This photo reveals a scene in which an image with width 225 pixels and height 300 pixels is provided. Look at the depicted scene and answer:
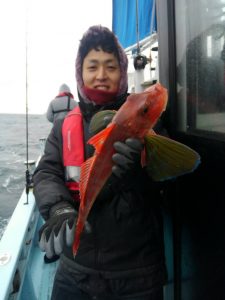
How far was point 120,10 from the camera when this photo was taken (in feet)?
23.1

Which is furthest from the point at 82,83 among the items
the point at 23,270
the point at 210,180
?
the point at 23,270

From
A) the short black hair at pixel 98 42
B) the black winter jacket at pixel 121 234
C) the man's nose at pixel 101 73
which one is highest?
the short black hair at pixel 98 42

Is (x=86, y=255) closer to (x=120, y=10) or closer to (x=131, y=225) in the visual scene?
(x=131, y=225)

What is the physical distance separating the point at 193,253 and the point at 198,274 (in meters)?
0.14

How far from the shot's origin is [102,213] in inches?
72.3

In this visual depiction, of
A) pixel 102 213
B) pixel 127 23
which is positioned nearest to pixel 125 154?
pixel 102 213

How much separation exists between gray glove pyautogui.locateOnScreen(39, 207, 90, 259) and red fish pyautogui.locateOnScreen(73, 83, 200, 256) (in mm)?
177

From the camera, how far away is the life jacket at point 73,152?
2.00m

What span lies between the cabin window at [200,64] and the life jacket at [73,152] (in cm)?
78

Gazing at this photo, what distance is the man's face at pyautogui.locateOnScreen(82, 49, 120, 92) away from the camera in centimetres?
207

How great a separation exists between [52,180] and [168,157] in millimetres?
877

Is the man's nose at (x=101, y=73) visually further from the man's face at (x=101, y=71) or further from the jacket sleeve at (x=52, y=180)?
the jacket sleeve at (x=52, y=180)

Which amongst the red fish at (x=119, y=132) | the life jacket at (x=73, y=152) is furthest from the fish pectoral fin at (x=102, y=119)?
the life jacket at (x=73, y=152)

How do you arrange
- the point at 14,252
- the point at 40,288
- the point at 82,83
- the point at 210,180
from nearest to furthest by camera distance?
1. the point at 210,180
2. the point at 82,83
3. the point at 14,252
4. the point at 40,288
